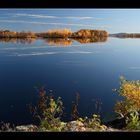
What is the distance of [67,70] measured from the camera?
7.33 m

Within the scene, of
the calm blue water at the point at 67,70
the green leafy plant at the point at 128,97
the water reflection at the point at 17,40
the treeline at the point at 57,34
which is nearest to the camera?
the green leafy plant at the point at 128,97

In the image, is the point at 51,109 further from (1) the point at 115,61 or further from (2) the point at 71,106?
(1) the point at 115,61

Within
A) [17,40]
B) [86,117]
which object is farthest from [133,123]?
[17,40]

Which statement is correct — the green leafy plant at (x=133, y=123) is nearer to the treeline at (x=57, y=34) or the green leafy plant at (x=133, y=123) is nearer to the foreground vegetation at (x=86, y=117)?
the foreground vegetation at (x=86, y=117)

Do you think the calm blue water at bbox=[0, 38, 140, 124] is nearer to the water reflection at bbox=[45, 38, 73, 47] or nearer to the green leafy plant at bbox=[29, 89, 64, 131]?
the water reflection at bbox=[45, 38, 73, 47]

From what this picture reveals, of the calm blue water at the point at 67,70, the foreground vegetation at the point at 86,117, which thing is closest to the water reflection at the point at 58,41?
the calm blue water at the point at 67,70

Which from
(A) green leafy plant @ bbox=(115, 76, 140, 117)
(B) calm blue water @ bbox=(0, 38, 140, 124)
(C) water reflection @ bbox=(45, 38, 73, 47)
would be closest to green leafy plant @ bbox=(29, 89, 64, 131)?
(B) calm blue water @ bbox=(0, 38, 140, 124)

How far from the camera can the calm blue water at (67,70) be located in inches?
267

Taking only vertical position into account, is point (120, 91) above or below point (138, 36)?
below

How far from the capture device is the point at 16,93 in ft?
24.1

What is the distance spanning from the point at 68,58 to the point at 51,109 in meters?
2.05

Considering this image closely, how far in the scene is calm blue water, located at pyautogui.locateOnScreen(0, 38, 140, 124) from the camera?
22.2 ft

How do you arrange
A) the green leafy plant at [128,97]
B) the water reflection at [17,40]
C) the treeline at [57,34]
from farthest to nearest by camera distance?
the water reflection at [17,40]
the treeline at [57,34]
the green leafy plant at [128,97]
